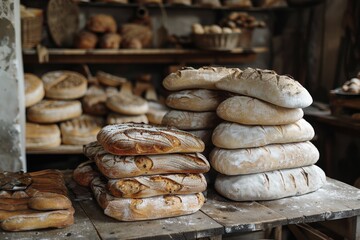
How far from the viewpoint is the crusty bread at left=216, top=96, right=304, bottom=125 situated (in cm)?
218

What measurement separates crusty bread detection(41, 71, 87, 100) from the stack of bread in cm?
202

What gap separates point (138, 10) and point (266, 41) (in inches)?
64.3

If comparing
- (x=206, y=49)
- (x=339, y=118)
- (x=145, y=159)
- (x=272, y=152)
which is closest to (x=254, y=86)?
(x=272, y=152)

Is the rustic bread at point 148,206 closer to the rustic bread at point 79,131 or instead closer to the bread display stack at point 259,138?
the bread display stack at point 259,138

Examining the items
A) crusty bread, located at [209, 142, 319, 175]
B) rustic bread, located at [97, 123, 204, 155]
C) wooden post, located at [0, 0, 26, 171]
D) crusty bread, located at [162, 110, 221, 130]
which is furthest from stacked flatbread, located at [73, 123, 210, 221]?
wooden post, located at [0, 0, 26, 171]

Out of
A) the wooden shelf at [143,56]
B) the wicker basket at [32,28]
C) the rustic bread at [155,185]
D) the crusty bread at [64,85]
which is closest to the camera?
the rustic bread at [155,185]

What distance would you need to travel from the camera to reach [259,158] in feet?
7.11

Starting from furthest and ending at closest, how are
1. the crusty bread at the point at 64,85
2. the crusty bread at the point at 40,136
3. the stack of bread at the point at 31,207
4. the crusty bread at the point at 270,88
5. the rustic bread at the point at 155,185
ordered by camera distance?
1. the crusty bread at the point at 64,85
2. the crusty bread at the point at 40,136
3. the crusty bread at the point at 270,88
4. the rustic bread at the point at 155,185
5. the stack of bread at the point at 31,207

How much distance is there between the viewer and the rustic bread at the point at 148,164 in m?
1.93

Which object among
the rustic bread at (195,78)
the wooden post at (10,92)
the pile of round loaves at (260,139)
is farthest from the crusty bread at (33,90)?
the pile of round loaves at (260,139)

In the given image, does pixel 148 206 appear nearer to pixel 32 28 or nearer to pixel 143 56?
pixel 32 28

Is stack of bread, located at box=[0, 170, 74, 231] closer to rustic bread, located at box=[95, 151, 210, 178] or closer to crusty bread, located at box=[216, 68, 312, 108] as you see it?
rustic bread, located at box=[95, 151, 210, 178]

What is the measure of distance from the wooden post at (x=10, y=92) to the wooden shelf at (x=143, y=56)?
1.30m

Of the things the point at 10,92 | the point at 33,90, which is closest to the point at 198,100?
the point at 10,92
